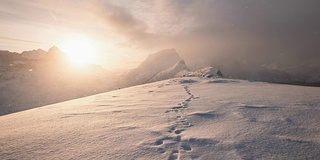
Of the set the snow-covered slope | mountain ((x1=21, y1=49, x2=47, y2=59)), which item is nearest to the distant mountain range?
the snow-covered slope

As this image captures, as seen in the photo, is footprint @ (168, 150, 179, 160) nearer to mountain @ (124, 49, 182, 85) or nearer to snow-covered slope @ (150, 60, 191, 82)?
snow-covered slope @ (150, 60, 191, 82)

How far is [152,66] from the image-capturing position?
54375mm

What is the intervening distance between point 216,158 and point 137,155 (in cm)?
101

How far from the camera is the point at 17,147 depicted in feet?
8.75

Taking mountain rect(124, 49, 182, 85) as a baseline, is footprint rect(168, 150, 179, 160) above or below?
below

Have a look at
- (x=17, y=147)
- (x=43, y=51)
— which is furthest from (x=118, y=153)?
(x=43, y=51)

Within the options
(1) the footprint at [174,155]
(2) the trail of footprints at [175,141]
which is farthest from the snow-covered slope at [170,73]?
(1) the footprint at [174,155]

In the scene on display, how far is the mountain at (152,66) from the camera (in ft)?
147

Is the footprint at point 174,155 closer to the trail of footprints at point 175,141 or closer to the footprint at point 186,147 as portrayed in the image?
the trail of footprints at point 175,141

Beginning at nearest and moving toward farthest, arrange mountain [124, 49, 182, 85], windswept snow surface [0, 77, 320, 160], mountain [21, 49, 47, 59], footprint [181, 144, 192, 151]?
1. windswept snow surface [0, 77, 320, 160]
2. footprint [181, 144, 192, 151]
3. mountain [124, 49, 182, 85]
4. mountain [21, 49, 47, 59]

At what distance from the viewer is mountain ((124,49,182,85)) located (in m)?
44.9

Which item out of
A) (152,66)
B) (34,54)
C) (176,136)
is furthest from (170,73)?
(34,54)

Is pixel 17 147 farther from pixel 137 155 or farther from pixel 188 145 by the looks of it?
pixel 188 145

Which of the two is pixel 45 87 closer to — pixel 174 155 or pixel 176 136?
pixel 176 136
